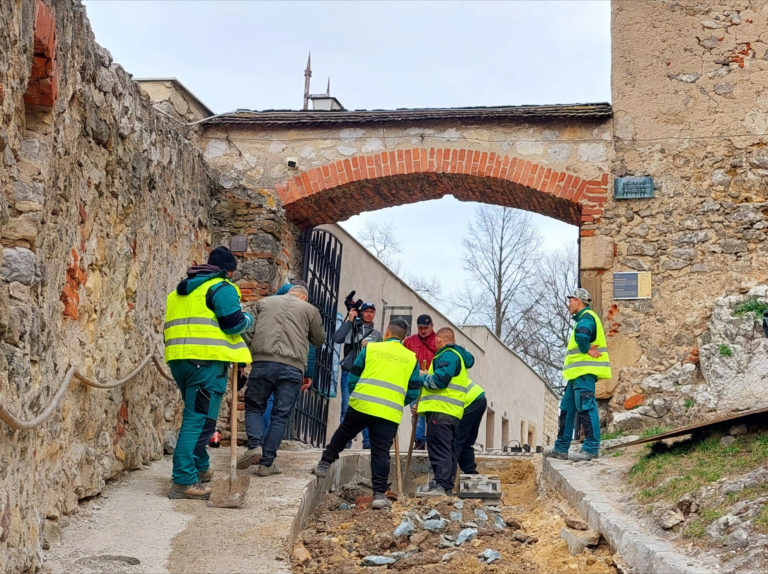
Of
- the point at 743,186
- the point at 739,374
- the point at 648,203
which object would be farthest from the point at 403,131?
the point at 739,374

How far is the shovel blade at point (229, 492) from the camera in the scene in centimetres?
575

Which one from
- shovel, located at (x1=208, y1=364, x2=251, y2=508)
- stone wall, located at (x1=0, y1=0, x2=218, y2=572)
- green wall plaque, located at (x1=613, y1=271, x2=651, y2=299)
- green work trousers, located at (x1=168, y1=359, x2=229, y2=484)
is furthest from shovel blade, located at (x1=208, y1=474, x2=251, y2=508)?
green wall plaque, located at (x1=613, y1=271, x2=651, y2=299)

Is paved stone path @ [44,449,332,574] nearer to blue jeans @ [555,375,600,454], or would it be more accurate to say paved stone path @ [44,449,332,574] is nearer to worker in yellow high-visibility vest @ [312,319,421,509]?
worker in yellow high-visibility vest @ [312,319,421,509]

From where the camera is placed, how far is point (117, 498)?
231 inches

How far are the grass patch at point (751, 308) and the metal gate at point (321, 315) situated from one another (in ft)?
14.8

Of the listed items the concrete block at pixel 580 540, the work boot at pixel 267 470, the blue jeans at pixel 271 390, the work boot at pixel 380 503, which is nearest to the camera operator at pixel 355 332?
the blue jeans at pixel 271 390

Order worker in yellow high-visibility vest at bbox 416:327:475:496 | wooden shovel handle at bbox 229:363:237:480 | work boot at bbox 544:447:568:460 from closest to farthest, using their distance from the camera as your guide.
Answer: wooden shovel handle at bbox 229:363:237:480 → worker in yellow high-visibility vest at bbox 416:327:475:496 → work boot at bbox 544:447:568:460

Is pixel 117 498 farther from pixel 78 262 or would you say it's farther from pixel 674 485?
pixel 674 485

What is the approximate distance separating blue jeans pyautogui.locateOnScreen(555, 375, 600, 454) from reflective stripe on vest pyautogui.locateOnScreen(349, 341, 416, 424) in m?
1.50

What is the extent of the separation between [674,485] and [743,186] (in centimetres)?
499

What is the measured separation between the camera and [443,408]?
746 cm

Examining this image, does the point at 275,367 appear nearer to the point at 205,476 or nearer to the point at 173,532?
the point at 205,476

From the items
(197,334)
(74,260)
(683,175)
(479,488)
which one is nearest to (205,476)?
(197,334)

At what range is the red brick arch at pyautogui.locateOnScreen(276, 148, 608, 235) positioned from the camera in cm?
996
